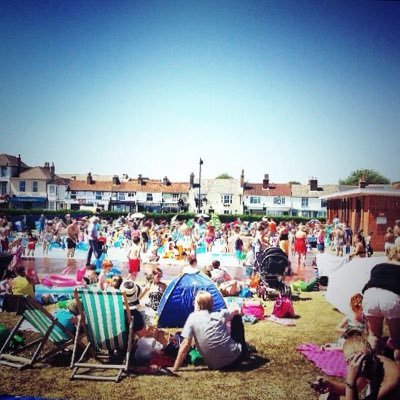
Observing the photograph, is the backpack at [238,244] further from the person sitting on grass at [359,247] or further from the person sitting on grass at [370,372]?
the person sitting on grass at [370,372]

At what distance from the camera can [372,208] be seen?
5.45 metres

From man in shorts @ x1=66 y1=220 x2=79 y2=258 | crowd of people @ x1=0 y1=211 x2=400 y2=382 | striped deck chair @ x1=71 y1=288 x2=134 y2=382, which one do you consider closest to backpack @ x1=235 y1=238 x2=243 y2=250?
crowd of people @ x1=0 y1=211 x2=400 y2=382

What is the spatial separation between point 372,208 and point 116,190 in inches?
169

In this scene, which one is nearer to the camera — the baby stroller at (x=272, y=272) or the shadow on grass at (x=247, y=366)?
the shadow on grass at (x=247, y=366)

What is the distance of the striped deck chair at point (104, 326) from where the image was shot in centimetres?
411

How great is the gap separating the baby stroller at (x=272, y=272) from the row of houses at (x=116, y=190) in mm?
1160

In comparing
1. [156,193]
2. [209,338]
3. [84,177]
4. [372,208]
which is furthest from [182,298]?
[372,208]

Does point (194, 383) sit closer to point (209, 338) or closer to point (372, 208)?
point (209, 338)

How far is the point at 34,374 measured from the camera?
13.5ft

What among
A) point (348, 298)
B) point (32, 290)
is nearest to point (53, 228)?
point (32, 290)

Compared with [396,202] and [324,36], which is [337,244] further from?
[324,36]

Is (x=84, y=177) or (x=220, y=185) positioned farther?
(x=220, y=185)

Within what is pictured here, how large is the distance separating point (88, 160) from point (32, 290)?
235cm

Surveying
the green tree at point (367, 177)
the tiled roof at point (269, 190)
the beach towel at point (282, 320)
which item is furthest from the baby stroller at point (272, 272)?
the green tree at point (367, 177)
